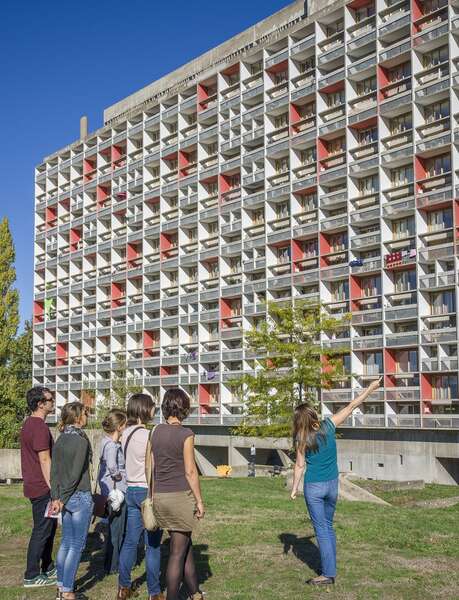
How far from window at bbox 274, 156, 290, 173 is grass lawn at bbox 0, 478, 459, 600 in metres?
41.3

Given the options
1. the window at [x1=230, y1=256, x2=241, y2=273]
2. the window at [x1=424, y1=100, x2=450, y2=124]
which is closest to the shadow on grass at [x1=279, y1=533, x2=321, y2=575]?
the window at [x1=424, y1=100, x2=450, y2=124]

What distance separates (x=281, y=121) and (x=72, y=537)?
164 feet

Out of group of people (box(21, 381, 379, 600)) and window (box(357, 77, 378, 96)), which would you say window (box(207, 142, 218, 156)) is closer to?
window (box(357, 77, 378, 96))

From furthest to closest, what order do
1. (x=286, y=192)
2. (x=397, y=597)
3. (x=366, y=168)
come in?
(x=286, y=192)
(x=366, y=168)
(x=397, y=597)

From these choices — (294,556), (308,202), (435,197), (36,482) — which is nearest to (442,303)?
(435,197)

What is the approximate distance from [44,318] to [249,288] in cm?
3161

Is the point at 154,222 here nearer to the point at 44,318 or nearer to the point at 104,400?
the point at 104,400

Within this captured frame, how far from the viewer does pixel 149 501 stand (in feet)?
26.7

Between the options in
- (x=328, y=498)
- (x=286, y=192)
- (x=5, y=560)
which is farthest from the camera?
(x=286, y=192)

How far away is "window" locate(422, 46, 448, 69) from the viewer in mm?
45469

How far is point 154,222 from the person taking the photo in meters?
66.9

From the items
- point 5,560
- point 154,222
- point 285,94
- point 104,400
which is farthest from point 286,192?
point 5,560

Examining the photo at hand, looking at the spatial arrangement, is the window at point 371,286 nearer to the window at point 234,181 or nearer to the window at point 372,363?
the window at point 372,363

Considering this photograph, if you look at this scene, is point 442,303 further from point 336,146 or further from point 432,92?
point 336,146
